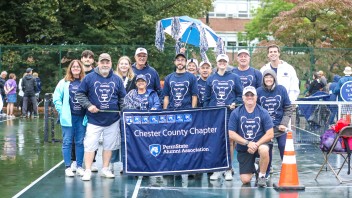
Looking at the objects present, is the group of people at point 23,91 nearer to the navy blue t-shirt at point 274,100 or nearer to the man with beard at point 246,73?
the man with beard at point 246,73

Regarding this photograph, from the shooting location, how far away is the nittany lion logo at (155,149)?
1166 centimetres

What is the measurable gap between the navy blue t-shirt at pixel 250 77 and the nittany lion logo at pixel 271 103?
0.58 m

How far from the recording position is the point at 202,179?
12.1m

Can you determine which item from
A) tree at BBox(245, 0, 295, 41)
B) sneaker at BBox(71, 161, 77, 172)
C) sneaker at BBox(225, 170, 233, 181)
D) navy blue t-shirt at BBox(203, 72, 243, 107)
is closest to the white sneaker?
sneaker at BBox(71, 161, 77, 172)

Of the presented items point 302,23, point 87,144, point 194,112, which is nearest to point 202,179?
point 194,112

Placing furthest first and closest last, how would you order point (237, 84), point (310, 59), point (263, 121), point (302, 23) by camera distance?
point (302, 23)
point (310, 59)
point (237, 84)
point (263, 121)

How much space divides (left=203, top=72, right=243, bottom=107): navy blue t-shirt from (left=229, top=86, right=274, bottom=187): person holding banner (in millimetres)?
646

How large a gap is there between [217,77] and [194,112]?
742 mm

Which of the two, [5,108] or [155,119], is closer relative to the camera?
[155,119]

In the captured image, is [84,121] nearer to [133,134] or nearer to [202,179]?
[133,134]

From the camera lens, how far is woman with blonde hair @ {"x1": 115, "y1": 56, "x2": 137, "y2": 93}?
12.4 meters

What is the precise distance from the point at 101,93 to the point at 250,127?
246 cm

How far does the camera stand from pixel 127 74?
12.7 meters

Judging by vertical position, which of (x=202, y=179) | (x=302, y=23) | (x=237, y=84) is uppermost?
(x=302, y=23)
